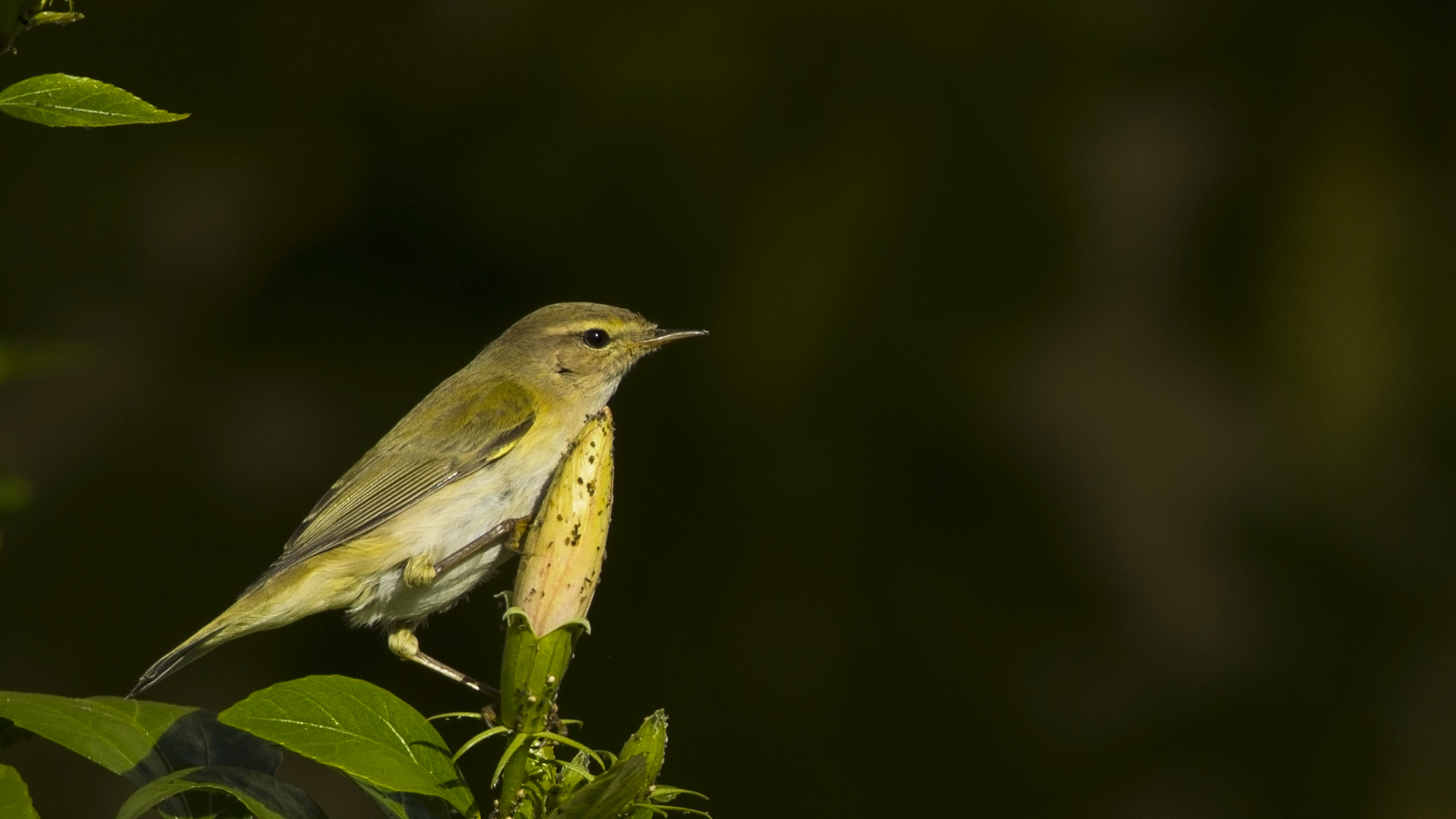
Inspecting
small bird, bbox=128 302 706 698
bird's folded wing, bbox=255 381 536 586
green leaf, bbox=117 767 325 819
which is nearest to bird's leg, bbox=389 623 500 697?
small bird, bbox=128 302 706 698

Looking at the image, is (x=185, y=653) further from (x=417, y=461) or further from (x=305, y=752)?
(x=305, y=752)

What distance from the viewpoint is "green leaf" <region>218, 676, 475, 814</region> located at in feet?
4.85

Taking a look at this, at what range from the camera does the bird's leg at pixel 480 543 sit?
297 centimetres

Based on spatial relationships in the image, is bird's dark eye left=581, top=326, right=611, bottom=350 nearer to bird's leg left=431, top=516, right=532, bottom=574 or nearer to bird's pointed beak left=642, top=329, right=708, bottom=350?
bird's pointed beak left=642, top=329, right=708, bottom=350

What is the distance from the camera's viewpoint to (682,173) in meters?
5.18

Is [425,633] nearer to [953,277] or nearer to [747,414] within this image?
[747,414]

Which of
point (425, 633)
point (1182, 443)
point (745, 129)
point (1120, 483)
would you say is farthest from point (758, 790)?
point (745, 129)

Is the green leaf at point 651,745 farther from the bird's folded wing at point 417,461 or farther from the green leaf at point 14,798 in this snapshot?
the bird's folded wing at point 417,461

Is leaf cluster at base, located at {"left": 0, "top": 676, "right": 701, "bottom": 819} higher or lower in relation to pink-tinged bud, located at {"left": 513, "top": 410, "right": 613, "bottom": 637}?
lower

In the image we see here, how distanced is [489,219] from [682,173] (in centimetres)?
82

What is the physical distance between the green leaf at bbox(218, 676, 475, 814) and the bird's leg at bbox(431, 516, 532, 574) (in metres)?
1.34

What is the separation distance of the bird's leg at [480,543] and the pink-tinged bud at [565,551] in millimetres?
1273

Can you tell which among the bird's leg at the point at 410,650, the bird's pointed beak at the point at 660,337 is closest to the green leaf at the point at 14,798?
the bird's leg at the point at 410,650

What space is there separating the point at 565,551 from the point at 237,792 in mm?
488
